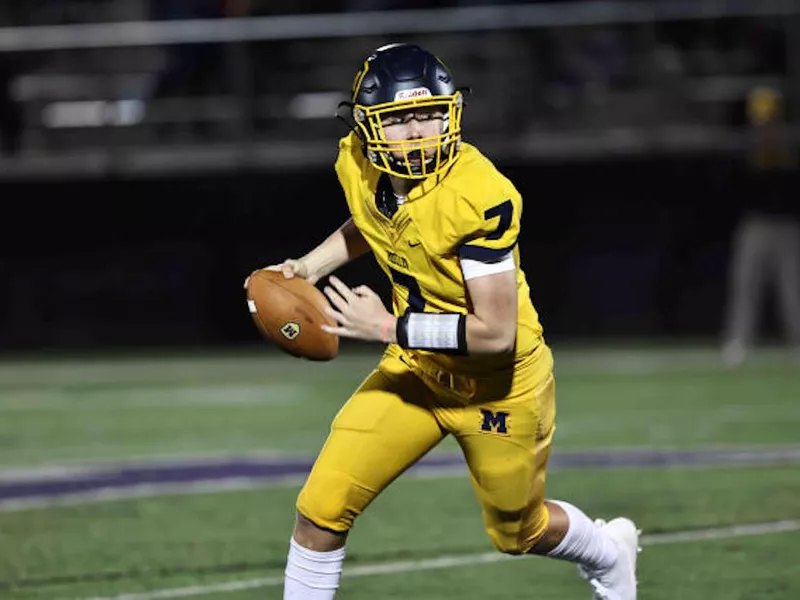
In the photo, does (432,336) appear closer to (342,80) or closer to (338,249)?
(338,249)

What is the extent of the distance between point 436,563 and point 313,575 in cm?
178

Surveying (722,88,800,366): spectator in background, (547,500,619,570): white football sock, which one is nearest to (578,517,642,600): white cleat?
(547,500,619,570): white football sock

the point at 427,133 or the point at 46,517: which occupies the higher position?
the point at 427,133

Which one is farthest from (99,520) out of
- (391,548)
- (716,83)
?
(716,83)

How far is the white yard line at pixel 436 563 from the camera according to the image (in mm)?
6340

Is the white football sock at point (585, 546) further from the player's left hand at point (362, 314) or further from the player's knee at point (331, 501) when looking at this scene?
the player's left hand at point (362, 314)

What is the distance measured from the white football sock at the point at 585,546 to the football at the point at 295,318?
884 millimetres

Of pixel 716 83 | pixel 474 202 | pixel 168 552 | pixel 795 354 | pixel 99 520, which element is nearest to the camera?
pixel 474 202

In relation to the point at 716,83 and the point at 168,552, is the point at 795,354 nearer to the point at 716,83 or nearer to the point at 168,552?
the point at 716,83

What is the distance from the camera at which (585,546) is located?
5.49 meters

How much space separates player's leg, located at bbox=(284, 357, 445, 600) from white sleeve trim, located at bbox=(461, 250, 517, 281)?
0.54 m

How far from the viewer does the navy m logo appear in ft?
17.1

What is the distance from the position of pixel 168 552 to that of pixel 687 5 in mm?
9307

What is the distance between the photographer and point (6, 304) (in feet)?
51.5
